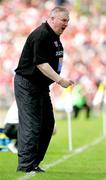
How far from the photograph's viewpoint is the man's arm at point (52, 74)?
39.4ft

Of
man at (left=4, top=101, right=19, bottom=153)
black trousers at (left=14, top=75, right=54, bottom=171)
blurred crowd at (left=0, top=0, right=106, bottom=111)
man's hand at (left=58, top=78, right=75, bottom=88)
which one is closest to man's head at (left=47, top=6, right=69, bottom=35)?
man's hand at (left=58, top=78, right=75, bottom=88)

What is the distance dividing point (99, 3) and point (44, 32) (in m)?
42.0

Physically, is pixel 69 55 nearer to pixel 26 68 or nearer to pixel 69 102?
pixel 69 102

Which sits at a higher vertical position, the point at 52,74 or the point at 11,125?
the point at 52,74

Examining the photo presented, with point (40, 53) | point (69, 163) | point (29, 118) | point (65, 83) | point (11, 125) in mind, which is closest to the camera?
point (65, 83)

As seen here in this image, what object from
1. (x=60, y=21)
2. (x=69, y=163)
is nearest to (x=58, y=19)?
(x=60, y=21)

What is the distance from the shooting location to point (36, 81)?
1242 centimetres

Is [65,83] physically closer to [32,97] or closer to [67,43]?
[32,97]

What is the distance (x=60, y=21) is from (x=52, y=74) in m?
0.71

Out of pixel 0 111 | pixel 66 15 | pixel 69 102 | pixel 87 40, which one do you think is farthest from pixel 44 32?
pixel 87 40

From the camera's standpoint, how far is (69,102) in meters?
19.3

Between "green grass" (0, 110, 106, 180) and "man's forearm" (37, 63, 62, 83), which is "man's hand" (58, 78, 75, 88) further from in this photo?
"green grass" (0, 110, 106, 180)

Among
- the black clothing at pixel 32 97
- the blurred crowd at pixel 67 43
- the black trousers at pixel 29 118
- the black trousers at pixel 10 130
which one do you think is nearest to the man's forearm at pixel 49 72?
the black clothing at pixel 32 97

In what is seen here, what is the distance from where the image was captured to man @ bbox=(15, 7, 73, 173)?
39.7 ft
